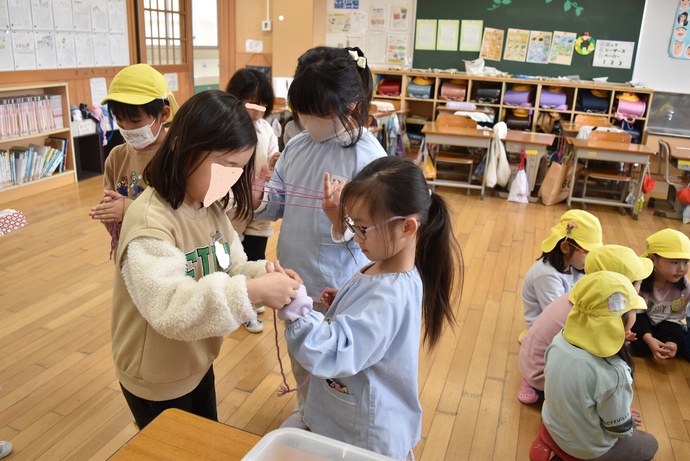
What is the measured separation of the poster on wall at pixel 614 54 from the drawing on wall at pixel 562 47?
0.98 feet

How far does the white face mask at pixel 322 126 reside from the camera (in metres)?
1.69

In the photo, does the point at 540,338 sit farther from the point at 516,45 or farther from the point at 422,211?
the point at 516,45

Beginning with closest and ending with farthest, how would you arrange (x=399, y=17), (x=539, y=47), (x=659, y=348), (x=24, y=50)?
(x=659, y=348), (x=24, y=50), (x=539, y=47), (x=399, y=17)

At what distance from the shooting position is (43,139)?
5430 millimetres

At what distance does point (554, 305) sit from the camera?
2.26 meters

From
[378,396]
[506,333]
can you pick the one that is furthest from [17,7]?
[378,396]

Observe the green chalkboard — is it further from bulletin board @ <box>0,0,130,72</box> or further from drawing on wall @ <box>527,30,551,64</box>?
bulletin board @ <box>0,0,130,72</box>

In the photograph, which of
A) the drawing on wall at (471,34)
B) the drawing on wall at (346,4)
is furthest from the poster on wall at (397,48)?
the drawing on wall at (471,34)

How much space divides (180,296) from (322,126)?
87cm

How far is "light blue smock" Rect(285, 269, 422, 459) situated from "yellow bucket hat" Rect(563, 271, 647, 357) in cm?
82

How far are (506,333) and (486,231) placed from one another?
6.12 ft

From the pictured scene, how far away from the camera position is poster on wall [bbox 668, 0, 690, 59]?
6.60 meters

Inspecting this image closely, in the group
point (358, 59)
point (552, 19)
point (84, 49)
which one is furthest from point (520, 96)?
point (358, 59)

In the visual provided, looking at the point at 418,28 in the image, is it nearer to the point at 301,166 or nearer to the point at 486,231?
the point at 486,231
